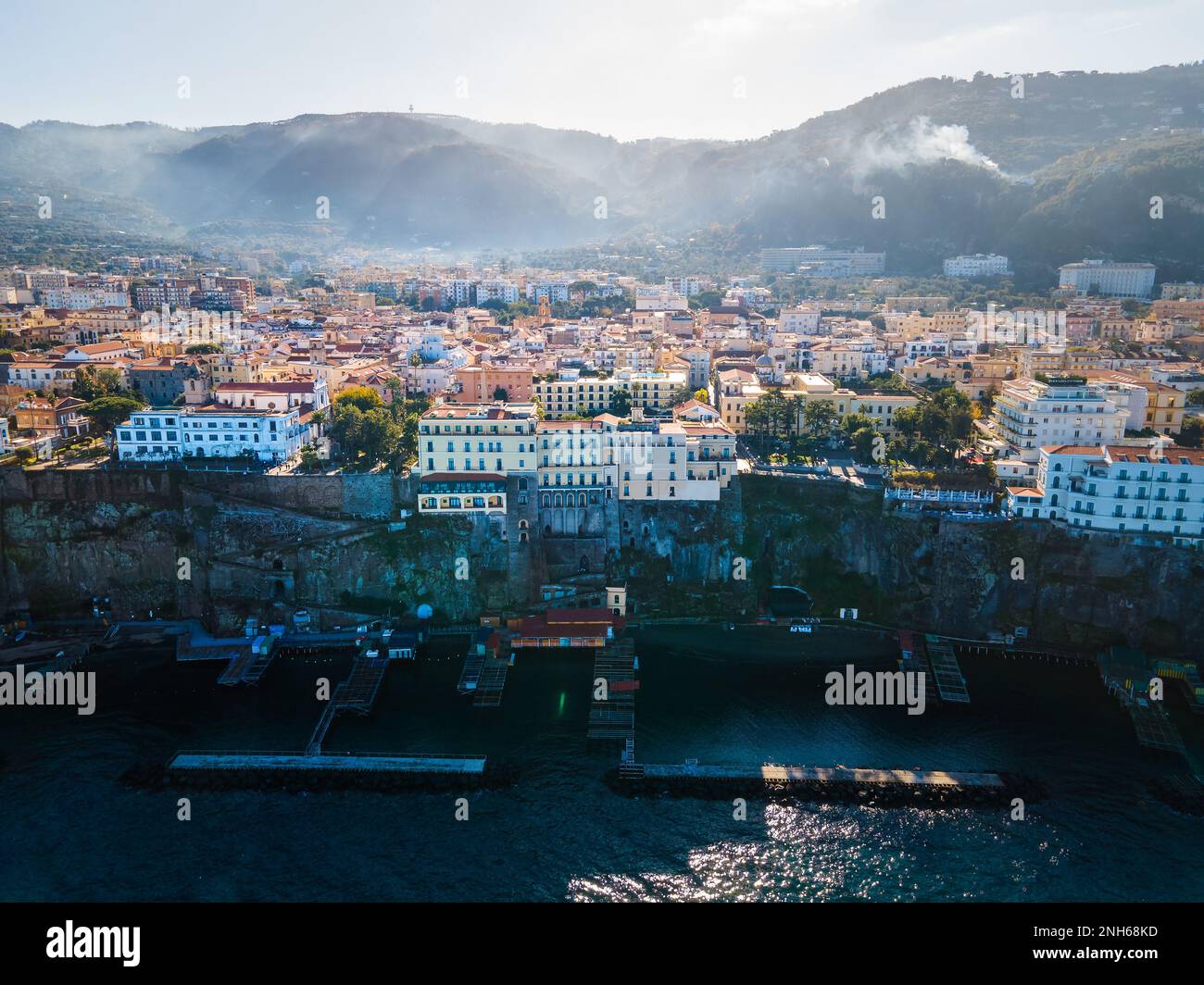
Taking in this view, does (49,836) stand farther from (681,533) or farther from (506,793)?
(681,533)

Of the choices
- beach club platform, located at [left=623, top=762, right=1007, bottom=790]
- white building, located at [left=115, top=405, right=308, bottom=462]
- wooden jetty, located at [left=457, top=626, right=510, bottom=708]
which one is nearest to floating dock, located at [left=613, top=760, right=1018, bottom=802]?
beach club platform, located at [left=623, top=762, right=1007, bottom=790]

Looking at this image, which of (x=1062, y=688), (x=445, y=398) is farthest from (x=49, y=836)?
(x=1062, y=688)

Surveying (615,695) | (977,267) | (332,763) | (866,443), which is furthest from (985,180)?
(332,763)

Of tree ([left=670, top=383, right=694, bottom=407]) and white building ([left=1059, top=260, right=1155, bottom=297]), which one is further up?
white building ([left=1059, top=260, right=1155, bottom=297])

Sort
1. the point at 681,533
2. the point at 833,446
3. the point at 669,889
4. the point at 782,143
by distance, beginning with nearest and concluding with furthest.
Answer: the point at 669,889, the point at 681,533, the point at 833,446, the point at 782,143

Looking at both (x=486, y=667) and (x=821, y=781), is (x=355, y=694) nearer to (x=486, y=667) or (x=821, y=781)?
(x=486, y=667)

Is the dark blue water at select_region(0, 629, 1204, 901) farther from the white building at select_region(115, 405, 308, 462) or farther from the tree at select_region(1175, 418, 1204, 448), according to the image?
the tree at select_region(1175, 418, 1204, 448)

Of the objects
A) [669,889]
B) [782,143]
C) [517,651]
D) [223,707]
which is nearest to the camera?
[669,889]
